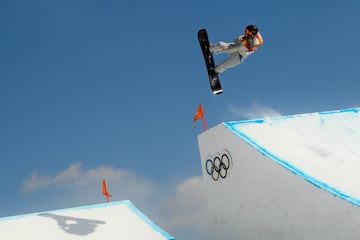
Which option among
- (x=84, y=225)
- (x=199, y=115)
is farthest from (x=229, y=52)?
(x=84, y=225)

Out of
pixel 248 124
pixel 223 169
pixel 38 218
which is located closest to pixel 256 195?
pixel 223 169

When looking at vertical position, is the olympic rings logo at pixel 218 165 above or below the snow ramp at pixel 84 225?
above

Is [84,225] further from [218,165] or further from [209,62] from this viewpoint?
[209,62]

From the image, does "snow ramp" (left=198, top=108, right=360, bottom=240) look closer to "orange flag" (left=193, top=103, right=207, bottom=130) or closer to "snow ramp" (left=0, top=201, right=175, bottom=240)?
"orange flag" (left=193, top=103, right=207, bottom=130)

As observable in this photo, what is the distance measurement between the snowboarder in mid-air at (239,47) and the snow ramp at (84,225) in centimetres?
373

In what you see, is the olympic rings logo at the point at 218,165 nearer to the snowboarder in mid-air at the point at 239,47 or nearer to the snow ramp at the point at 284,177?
the snow ramp at the point at 284,177

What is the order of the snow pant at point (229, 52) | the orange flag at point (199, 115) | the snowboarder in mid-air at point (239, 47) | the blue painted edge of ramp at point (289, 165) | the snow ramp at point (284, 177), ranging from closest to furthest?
the blue painted edge of ramp at point (289, 165) < the snow ramp at point (284, 177) < the snowboarder in mid-air at point (239, 47) < the snow pant at point (229, 52) < the orange flag at point (199, 115)

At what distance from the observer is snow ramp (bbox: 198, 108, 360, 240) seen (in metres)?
5.98

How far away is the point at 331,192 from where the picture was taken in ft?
19.1

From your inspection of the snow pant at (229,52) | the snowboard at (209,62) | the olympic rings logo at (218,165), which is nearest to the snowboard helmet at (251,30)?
the snow pant at (229,52)

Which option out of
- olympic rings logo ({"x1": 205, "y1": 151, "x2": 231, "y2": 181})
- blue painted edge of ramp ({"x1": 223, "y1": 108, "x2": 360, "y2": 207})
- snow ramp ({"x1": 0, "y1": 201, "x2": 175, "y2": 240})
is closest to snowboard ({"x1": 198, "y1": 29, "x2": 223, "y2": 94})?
blue painted edge of ramp ({"x1": 223, "y1": 108, "x2": 360, "y2": 207})

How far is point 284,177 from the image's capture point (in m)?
6.75

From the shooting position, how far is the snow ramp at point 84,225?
289 inches

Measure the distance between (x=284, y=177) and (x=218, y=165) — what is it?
2.11 metres
